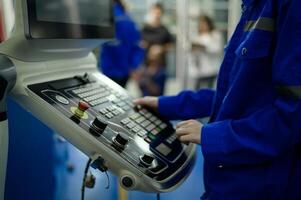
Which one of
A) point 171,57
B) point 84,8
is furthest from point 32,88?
point 171,57

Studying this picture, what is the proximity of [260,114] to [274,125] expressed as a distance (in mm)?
37

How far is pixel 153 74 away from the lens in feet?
14.2

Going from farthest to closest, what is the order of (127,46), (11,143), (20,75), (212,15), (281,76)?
(212,15) < (127,46) < (11,143) < (20,75) < (281,76)

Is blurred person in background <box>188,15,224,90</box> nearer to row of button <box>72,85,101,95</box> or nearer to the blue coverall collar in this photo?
row of button <box>72,85,101,95</box>

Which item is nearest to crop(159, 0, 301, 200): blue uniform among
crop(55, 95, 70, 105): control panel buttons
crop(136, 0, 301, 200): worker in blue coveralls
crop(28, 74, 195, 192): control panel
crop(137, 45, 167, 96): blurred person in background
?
crop(136, 0, 301, 200): worker in blue coveralls

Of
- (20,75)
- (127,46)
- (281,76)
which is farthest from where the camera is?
(127,46)

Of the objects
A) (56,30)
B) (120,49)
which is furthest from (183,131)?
(120,49)

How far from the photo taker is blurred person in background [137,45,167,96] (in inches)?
169

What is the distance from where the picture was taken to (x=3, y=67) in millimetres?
678

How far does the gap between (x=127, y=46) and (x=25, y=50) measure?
249 cm

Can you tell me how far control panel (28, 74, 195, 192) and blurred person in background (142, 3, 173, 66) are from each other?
3389 millimetres

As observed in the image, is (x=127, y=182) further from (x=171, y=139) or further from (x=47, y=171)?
(x=47, y=171)

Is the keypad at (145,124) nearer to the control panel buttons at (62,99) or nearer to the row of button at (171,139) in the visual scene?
the row of button at (171,139)

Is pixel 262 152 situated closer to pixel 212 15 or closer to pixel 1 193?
pixel 1 193
